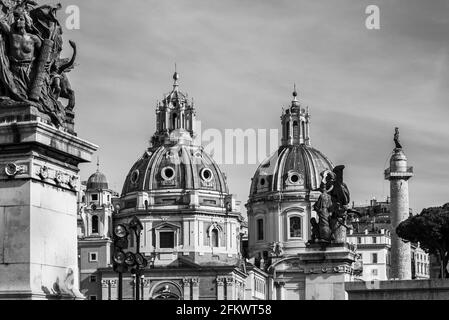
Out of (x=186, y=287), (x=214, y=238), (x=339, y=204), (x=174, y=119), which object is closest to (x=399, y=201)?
(x=186, y=287)

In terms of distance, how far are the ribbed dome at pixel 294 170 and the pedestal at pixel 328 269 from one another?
101 metres

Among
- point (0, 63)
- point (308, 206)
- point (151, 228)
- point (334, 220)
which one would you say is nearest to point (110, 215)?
point (151, 228)

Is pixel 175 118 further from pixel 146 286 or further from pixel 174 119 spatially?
pixel 146 286

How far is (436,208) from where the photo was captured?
76250 millimetres

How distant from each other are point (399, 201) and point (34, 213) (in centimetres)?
8539

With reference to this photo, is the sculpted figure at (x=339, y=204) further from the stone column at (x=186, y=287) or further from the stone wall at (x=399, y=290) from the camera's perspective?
the stone column at (x=186, y=287)

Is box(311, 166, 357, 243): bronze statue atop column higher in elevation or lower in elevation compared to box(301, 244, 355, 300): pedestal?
higher

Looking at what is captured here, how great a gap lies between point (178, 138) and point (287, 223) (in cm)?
1954

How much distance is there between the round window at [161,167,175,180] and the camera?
438ft

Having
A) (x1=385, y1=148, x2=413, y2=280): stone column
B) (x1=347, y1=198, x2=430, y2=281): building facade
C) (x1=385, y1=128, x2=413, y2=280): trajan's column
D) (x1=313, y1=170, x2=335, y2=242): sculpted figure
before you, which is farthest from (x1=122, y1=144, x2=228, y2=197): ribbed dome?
(x1=313, y1=170, x2=335, y2=242): sculpted figure

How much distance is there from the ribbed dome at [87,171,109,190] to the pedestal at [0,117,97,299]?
431 feet

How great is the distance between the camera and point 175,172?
438ft

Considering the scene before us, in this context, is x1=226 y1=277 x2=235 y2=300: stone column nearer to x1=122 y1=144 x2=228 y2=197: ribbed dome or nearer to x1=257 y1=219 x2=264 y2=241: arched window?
x1=122 y1=144 x2=228 y2=197: ribbed dome
